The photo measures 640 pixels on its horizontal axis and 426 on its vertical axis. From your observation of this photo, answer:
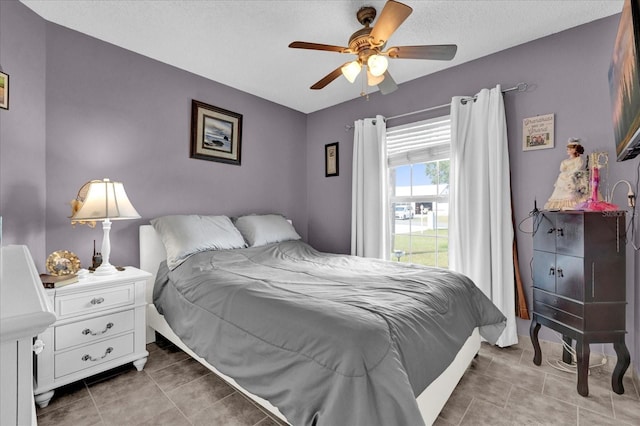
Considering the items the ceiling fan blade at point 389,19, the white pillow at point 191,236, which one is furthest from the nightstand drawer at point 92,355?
the ceiling fan blade at point 389,19

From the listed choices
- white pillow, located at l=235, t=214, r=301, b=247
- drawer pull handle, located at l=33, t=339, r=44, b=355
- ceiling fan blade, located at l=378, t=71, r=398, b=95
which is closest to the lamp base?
white pillow, located at l=235, t=214, r=301, b=247

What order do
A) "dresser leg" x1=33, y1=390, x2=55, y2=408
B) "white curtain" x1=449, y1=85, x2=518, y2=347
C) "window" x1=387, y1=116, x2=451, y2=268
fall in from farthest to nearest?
"window" x1=387, y1=116, x2=451, y2=268 → "white curtain" x1=449, y1=85, x2=518, y2=347 → "dresser leg" x1=33, y1=390, x2=55, y2=408

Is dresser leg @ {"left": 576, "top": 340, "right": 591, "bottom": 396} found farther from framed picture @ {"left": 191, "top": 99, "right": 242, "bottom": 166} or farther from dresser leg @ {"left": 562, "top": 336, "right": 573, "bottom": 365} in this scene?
framed picture @ {"left": 191, "top": 99, "right": 242, "bottom": 166}

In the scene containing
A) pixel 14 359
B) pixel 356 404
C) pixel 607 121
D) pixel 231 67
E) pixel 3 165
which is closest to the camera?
pixel 14 359

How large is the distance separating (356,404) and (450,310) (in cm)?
88

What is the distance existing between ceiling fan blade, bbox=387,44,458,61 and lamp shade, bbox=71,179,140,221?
6.78 ft

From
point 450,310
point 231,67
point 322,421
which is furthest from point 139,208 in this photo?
point 450,310

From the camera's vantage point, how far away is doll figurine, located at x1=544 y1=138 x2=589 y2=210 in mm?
2096

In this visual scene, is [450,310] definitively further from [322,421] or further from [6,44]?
[6,44]

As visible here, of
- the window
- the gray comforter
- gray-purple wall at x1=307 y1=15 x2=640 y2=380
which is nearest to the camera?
the gray comforter

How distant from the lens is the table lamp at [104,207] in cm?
198

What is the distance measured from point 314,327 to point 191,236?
160cm

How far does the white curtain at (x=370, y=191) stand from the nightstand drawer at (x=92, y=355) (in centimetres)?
230

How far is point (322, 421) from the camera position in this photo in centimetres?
108
